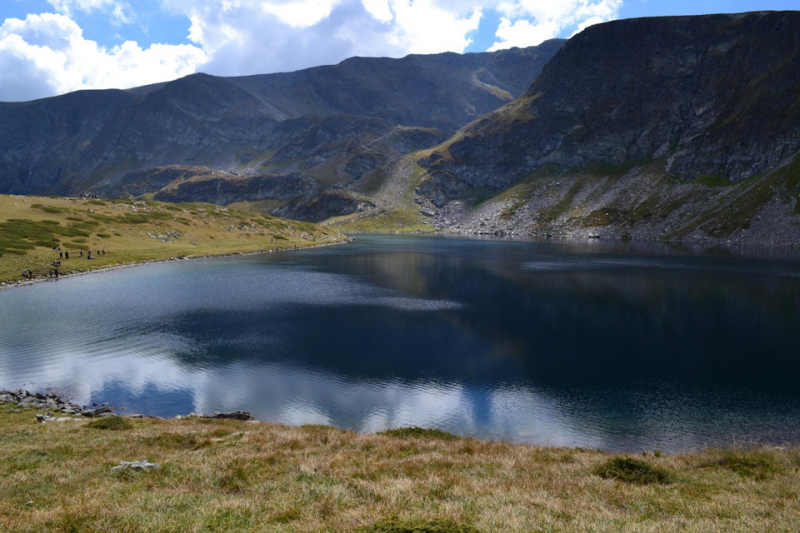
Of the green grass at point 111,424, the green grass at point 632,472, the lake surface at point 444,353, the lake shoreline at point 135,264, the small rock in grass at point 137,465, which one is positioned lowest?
the lake surface at point 444,353

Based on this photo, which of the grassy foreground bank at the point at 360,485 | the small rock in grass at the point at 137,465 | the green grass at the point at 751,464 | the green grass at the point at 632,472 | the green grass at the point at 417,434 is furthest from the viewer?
the green grass at the point at 417,434

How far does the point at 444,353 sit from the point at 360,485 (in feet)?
96.4

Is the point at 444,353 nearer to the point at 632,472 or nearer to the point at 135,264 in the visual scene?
the point at 632,472

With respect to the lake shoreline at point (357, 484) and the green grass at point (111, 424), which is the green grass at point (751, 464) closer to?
the lake shoreline at point (357, 484)

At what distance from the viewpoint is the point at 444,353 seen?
43.2 meters

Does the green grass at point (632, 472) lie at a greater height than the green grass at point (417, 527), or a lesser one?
lesser

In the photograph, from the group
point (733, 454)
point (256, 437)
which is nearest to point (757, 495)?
point (733, 454)

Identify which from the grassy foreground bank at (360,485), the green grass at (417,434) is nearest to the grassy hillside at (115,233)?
the grassy foreground bank at (360,485)

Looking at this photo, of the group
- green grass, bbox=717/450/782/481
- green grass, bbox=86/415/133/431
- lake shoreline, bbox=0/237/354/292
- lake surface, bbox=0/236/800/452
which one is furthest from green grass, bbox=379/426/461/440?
lake shoreline, bbox=0/237/354/292

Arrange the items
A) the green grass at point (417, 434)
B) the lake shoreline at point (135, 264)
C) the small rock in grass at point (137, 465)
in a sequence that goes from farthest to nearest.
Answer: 1. the lake shoreline at point (135, 264)
2. the green grass at point (417, 434)
3. the small rock in grass at point (137, 465)

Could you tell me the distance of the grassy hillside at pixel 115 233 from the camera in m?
89.4

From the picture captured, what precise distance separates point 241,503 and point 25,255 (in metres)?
101

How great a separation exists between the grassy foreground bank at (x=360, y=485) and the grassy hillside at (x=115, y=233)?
246 feet

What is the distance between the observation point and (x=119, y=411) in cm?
3006
